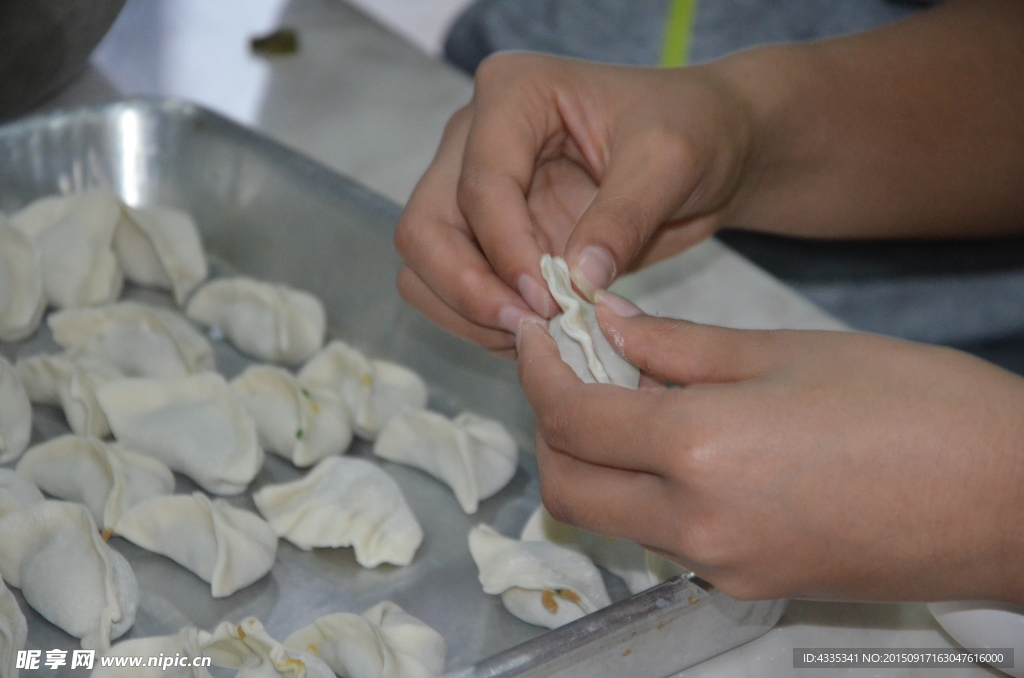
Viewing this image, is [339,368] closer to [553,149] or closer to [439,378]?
[439,378]

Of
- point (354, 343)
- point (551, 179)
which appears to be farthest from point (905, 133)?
point (354, 343)

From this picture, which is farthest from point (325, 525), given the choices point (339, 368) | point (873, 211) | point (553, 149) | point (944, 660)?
point (873, 211)

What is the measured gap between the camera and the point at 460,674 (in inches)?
21.5

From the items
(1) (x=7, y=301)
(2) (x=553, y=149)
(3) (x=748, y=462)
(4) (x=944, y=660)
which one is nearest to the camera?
(3) (x=748, y=462)

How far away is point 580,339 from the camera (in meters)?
0.64

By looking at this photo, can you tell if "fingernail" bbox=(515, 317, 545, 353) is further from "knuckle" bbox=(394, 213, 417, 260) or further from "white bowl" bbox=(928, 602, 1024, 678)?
"white bowl" bbox=(928, 602, 1024, 678)

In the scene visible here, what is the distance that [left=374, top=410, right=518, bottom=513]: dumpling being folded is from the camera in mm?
817

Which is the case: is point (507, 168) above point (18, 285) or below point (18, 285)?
above

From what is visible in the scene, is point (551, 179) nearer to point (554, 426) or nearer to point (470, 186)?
point (470, 186)

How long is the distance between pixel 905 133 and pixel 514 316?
473mm

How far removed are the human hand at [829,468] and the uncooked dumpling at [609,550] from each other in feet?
0.52

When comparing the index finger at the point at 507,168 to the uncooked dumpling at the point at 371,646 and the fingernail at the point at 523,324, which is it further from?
the uncooked dumpling at the point at 371,646

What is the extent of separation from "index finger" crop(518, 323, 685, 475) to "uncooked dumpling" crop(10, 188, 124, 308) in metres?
0.53

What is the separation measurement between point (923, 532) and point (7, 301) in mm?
800
